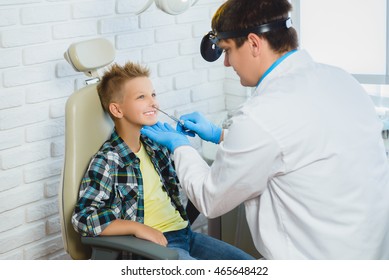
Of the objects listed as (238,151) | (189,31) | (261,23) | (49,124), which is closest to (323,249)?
(238,151)

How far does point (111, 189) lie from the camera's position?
70.8 inches

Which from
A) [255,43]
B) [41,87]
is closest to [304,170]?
[255,43]

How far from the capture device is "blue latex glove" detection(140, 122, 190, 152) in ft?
5.87

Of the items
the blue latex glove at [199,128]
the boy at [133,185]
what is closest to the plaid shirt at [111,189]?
the boy at [133,185]

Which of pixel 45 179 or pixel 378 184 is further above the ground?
pixel 378 184

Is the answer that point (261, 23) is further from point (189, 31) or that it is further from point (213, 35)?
point (189, 31)

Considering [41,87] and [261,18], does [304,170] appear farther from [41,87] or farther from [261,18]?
[41,87]

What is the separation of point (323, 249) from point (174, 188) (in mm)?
547

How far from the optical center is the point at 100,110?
1.85 m

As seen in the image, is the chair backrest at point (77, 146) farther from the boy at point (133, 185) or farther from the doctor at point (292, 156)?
the doctor at point (292, 156)

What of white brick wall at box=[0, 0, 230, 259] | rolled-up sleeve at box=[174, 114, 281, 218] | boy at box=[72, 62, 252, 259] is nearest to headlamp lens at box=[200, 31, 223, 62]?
boy at box=[72, 62, 252, 259]

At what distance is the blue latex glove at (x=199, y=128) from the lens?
196 centimetres

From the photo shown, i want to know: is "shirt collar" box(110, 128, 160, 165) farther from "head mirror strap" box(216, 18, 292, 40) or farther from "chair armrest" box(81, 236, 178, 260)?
"head mirror strap" box(216, 18, 292, 40)

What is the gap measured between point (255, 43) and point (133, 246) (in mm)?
565
